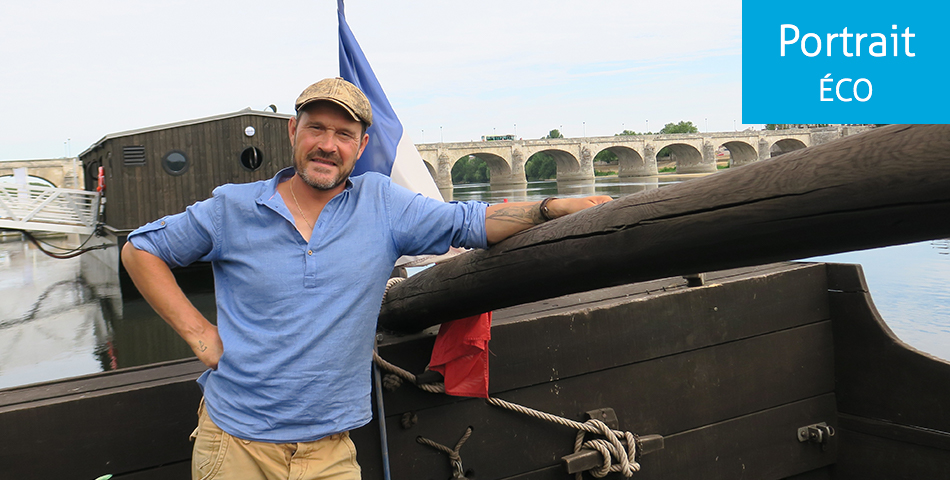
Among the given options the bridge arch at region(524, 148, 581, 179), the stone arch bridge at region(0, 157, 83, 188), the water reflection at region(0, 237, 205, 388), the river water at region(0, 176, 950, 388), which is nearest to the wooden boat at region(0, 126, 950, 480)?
the river water at region(0, 176, 950, 388)

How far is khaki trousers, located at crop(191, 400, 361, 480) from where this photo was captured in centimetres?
153

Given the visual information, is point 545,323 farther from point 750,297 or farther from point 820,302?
point 820,302

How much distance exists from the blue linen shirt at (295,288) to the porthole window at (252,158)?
8.90 m

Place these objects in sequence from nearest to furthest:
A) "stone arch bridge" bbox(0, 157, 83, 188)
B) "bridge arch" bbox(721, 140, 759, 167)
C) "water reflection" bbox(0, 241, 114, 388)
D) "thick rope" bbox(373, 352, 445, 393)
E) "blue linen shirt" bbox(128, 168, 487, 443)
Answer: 1. "blue linen shirt" bbox(128, 168, 487, 443)
2. "thick rope" bbox(373, 352, 445, 393)
3. "water reflection" bbox(0, 241, 114, 388)
4. "stone arch bridge" bbox(0, 157, 83, 188)
5. "bridge arch" bbox(721, 140, 759, 167)

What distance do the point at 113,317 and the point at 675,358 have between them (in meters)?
7.95

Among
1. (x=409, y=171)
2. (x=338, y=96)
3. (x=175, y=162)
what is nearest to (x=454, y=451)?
(x=338, y=96)

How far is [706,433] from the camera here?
250 cm

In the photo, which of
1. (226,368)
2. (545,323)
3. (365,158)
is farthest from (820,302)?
(226,368)

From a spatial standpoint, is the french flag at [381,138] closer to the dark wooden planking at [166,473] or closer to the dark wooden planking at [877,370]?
the dark wooden planking at [166,473]

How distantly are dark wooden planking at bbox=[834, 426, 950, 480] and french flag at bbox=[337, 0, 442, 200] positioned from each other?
2.05 meters

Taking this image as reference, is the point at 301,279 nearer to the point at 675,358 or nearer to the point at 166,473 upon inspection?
the point at 166,473

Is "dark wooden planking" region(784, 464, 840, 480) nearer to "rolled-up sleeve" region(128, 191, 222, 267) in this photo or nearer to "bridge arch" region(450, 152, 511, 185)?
"rolled-up sleeve" region(128, 191, 222, 267)

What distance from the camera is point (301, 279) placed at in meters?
1.54

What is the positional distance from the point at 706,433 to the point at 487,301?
131 centimetres
